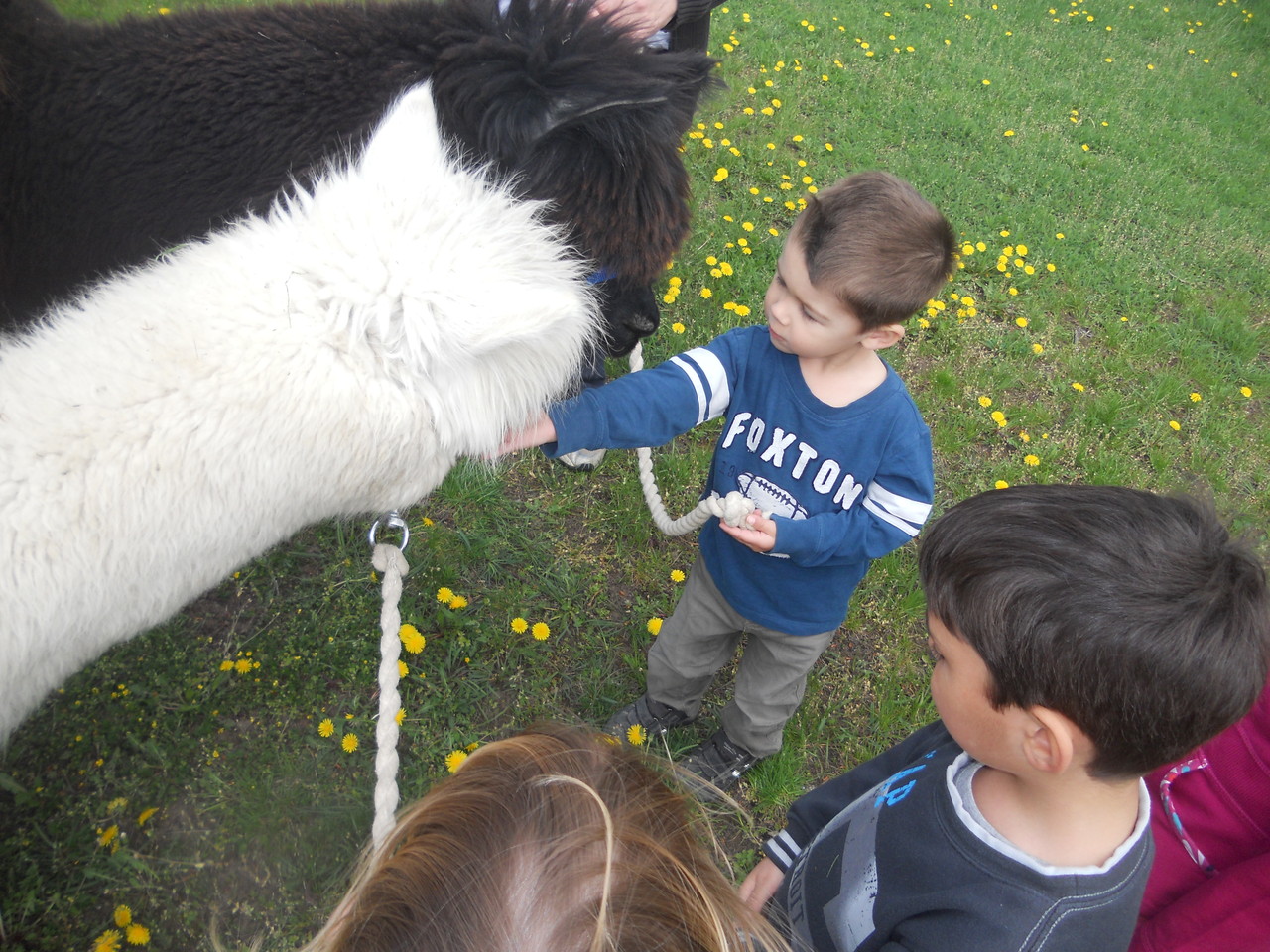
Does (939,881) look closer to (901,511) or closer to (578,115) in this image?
(901,511)

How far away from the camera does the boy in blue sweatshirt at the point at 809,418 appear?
1.50m

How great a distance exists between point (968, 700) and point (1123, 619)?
23 cm

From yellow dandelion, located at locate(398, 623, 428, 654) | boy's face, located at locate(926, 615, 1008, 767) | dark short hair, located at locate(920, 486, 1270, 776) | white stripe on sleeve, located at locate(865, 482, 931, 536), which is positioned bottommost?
yellow dandelion, located at locate(398, 623, 428, 654)

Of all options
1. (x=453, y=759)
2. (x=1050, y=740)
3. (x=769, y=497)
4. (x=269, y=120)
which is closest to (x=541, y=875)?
(x=1050, y=740)

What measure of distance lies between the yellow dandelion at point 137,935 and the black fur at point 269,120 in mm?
1347

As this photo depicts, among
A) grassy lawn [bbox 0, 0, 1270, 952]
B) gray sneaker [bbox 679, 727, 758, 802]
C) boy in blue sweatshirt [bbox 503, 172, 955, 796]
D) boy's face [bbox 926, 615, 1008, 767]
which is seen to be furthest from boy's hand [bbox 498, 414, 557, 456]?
gray sneaker [bbox 679, 727, 758, 802]

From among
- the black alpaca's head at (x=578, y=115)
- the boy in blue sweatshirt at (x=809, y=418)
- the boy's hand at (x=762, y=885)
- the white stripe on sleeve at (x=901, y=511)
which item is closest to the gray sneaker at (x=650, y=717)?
the boy in blue sweatshirt at (x=809, y=418)

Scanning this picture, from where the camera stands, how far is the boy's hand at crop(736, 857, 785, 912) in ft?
4.81

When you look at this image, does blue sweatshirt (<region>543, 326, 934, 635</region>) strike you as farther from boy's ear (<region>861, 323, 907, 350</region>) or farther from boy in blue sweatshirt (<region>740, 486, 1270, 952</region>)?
boy in blue sweatshirt (<region>740, 486, 1270, 952</region>)

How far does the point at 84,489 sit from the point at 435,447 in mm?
530

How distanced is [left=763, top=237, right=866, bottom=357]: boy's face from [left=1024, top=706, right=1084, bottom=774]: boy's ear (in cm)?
82

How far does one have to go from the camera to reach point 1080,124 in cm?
554

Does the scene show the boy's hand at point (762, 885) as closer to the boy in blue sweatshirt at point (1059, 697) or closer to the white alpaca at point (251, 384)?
the boy in blue sweatshirt at point (1059, 697)

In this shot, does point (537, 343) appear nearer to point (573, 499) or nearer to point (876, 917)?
point (876, 917)
